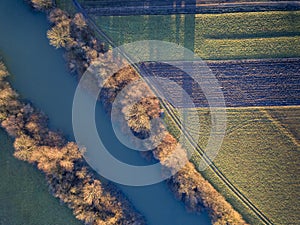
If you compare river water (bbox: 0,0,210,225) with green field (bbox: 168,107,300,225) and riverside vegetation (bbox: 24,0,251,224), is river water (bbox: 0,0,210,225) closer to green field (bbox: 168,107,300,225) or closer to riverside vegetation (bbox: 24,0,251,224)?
riverside vegetation (bbox: 24,0,251,224)

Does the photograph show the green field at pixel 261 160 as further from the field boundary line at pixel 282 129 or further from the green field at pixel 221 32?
the green field at pixel 221 32

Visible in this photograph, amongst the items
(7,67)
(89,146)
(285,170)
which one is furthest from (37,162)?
(285,170)

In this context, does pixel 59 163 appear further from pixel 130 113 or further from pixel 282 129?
pixel 282 129

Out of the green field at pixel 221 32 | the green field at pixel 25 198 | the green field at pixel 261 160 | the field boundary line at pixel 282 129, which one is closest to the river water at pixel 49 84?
the green field at pixel 261 160

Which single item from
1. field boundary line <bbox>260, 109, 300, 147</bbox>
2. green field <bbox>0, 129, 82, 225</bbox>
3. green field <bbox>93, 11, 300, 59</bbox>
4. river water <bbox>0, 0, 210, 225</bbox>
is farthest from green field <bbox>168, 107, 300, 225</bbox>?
green field <bbox>0, 129, 82, 225</bbox>

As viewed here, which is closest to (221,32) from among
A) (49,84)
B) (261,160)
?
(261,160)

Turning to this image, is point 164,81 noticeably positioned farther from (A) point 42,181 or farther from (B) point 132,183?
(A) point 42,181
